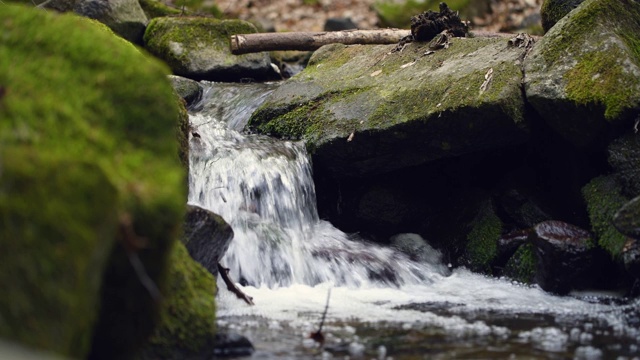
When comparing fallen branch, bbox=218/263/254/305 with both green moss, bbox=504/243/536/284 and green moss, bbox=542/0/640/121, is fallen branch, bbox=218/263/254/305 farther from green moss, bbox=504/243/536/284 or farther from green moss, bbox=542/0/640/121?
green moss, bbox=542/0/640/121

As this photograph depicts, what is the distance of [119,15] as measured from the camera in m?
9.35

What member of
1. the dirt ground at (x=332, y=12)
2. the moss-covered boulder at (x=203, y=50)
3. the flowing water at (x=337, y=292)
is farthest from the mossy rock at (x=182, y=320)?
the dirt ground at (x=332, y=12)

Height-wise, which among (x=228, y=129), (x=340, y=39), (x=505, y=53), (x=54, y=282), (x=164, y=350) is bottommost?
(x=164, y=350)

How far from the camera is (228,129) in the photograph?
7.37 metres

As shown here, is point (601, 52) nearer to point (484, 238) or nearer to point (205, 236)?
point (484, 238)

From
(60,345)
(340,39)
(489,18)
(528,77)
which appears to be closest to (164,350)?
(60,345)

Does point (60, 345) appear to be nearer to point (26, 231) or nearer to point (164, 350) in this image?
point (26, 231)

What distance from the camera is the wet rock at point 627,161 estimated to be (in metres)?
5.47

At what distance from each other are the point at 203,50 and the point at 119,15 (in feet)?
3.80

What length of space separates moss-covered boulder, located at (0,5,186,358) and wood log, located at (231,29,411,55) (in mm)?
5591

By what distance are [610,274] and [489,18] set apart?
9089 millimetres

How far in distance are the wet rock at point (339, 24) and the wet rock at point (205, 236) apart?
7.83 m

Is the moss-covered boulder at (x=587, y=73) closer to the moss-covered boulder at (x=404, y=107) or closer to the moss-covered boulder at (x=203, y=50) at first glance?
the moss-covered boulder at (x=404, y=107)

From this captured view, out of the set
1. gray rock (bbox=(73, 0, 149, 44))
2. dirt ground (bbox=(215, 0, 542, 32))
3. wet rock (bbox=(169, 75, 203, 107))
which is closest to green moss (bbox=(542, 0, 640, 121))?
wet rock (bbox=(169, 75, 203, 107))
